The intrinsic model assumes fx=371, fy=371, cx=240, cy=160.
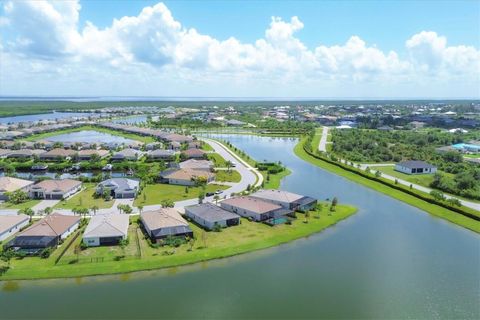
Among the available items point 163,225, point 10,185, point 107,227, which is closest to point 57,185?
point 10,185

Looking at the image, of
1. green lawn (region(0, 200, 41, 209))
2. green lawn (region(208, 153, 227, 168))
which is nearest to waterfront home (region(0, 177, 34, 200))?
green lawn (region(0, 200, 41, 209))

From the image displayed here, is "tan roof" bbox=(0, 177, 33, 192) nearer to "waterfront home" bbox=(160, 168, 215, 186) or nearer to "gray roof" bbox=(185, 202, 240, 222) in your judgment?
"waterfront home" bbox=(160, 168, 215, 186)

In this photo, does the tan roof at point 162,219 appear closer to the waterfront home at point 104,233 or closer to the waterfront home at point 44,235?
the waterfront home at point 104,233

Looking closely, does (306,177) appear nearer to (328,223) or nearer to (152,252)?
(328,223)

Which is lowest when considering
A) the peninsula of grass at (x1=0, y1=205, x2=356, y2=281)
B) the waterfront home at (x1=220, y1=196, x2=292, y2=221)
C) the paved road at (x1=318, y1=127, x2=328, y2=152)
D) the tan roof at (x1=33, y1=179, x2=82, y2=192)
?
the paved road at (x1=318, y1=127, x2=328, y2=152)

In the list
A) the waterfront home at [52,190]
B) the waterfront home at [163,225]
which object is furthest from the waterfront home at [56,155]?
the waterfront home at [163,225]

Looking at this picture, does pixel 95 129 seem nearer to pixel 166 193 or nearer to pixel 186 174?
pixel 186 174
